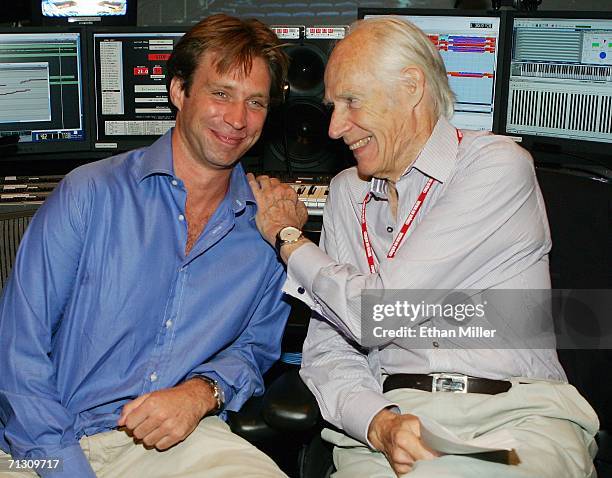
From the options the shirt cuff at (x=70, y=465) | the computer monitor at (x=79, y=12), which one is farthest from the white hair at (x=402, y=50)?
the computer monitor at (x=79, y=12)

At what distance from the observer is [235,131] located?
2012 millimetres

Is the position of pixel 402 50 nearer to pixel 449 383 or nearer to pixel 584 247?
pixel 584 247

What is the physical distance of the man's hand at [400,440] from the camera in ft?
5.37

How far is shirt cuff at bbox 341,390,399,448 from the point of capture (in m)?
1.77

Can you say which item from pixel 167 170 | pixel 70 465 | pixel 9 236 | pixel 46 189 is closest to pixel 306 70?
pixel 46 189

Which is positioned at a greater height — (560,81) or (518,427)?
(560,81)

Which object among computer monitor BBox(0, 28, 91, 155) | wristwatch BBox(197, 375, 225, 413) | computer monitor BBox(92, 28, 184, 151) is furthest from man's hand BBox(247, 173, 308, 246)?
computer monitor BBox(0, 28, 91, 155)

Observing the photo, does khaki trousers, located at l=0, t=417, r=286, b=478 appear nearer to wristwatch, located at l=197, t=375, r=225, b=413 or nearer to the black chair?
wristwatch, located at l=197, t=375, r=225, b=413

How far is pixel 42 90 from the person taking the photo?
3221mm

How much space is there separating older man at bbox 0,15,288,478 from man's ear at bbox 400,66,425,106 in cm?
37

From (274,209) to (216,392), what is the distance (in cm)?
45

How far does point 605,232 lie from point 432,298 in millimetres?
449

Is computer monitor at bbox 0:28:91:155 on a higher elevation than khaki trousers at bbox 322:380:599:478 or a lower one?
higher

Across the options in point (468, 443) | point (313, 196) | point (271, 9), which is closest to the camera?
point (468, 443)
